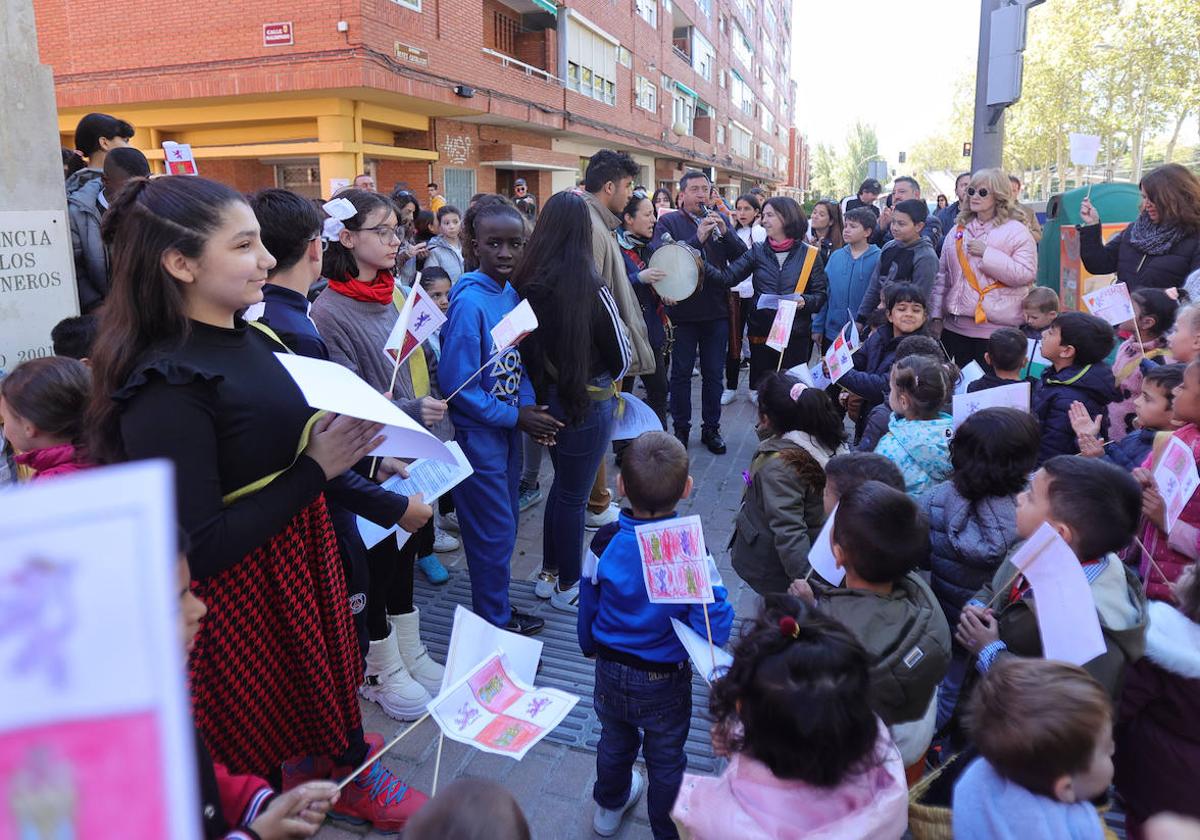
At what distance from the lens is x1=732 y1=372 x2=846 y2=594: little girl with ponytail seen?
9.86 ft

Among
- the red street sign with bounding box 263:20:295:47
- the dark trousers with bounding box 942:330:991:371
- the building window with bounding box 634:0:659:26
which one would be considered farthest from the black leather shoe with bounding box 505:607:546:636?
the building window with bounding box 634:0:659:26

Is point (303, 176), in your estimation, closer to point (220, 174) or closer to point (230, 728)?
point (220, 174)

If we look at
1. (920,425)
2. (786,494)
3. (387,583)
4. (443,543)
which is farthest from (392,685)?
(920,425)

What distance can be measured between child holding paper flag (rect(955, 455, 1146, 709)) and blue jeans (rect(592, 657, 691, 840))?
887mm

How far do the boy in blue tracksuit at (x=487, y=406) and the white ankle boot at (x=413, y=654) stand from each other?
1.07 feet

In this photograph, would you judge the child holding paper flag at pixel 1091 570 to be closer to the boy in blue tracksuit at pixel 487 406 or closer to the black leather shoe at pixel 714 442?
the boy in blue tracksuit at pixel 487 406

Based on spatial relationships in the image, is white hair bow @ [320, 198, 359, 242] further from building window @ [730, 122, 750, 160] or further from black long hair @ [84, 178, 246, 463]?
building window @ [730, 122, 750, 160]

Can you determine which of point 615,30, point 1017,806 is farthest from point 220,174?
point 1017,806

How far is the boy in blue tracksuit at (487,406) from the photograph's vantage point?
3.41 meters

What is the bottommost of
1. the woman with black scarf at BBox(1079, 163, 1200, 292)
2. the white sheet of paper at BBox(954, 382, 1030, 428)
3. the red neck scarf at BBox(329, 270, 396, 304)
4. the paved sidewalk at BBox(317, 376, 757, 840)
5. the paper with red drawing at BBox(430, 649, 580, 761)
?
the paved sidewalk at BBox(317, 376, 757, 840)

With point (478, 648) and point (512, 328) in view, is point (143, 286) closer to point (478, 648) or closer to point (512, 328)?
point (478, 648)

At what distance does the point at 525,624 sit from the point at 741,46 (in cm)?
5195

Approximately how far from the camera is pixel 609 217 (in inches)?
186

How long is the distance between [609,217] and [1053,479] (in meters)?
3.04
